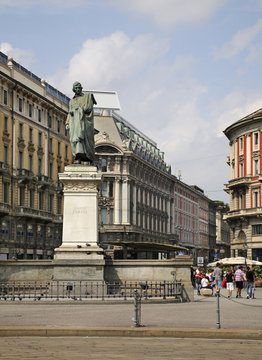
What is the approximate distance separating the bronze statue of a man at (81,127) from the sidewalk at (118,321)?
21.3 feet

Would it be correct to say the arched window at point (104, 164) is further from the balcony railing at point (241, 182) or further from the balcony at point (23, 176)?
the balcony at point (23, 176)

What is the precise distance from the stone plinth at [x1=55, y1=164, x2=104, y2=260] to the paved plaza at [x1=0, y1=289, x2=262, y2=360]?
469 centimetres

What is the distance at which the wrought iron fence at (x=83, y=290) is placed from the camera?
1073 inches

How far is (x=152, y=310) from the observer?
78.9 ft

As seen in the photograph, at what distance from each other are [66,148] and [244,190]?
2246 cm

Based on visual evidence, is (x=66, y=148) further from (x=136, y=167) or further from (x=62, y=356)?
(x=62, y=356)

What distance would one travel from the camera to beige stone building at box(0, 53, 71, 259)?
69875mm

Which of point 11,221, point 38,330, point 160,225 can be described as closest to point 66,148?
point 11,221

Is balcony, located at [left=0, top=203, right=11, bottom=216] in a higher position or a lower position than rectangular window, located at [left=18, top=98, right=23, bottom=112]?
lower

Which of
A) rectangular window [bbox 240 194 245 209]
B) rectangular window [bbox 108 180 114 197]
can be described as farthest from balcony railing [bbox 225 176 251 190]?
rectangular window [bbox 108 180 114 197]

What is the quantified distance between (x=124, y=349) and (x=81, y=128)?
16.2m

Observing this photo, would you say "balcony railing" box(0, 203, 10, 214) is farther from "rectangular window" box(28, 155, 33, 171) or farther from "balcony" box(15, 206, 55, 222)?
"rectangular window" box(28, 155, 33, 171)

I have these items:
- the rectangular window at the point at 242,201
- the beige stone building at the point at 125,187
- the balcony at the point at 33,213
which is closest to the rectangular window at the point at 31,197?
the balcony at the point at 33,213

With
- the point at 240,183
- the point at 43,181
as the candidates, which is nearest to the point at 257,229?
the point at 240,183
